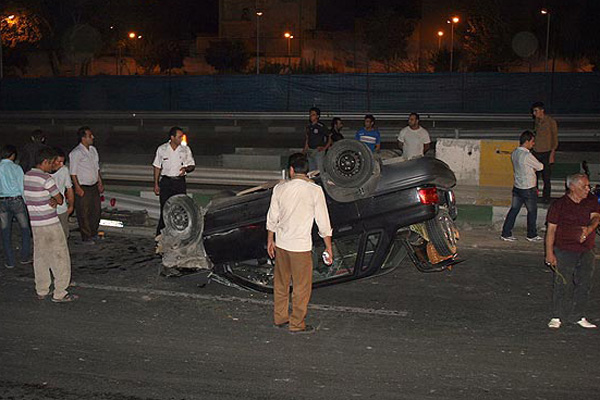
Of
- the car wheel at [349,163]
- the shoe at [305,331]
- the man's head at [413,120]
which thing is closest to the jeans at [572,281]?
the car wheel at [349,163]

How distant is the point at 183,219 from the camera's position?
8.70 meters

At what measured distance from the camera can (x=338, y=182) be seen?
7.63m

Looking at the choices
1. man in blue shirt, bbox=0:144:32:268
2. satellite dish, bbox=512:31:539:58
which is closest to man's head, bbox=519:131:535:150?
man in blue shirt, bbox=0:144:32:268

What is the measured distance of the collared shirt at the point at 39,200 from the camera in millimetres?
8094

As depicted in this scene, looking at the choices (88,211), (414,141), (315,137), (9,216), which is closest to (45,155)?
(9,216)

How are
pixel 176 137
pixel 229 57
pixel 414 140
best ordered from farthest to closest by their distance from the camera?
pixel 229 57, pixel 414 140, pixel 176 137

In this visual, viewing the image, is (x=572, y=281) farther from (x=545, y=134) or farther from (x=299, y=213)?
(x=545, y=134)

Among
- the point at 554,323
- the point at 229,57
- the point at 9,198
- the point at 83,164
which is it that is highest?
the point at 229,57

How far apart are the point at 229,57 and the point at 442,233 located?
4776 cm

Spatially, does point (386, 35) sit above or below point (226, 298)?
above

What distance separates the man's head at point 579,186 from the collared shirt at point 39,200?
524 centimetres

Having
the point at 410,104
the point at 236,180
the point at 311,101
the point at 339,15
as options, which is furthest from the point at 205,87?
the point at 339,15

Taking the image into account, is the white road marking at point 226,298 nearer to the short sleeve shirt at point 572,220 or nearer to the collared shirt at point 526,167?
the short sleeve shirt at point 572,220

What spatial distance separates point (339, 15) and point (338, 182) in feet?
204
